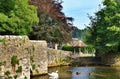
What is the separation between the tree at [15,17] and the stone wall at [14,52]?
5.60m

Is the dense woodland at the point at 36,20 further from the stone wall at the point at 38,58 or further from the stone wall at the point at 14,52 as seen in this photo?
the stone wall at the point at 14,52

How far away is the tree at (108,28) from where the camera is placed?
48.2 meters

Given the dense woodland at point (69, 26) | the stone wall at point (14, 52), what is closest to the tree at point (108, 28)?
the dense woodland at point (69, 26)

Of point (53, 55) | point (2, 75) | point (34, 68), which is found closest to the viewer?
point (2, 75)

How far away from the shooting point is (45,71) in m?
34.5

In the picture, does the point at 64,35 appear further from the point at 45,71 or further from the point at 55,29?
the point at 45,71

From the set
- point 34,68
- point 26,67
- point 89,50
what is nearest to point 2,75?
point 26,67

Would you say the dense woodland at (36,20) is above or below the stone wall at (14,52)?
above

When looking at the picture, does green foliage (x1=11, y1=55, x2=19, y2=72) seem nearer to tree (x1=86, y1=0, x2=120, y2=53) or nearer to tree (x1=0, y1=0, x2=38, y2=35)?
tree (x1=0, y1=0, x2=38, y2=35)

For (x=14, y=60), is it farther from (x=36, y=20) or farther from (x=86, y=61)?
(x=86, y=61)

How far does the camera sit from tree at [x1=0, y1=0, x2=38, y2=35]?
1257 inches

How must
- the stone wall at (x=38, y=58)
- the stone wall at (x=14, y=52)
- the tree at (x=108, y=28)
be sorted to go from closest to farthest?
the stone wall at (x=14, y=52)
the stone wall at (x=38, y=58)
the tree at (x=108, y=28)

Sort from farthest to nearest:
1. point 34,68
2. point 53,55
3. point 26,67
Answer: point 53,55 < point 34,68 < point 26,67

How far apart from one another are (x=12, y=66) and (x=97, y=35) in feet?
94.5
